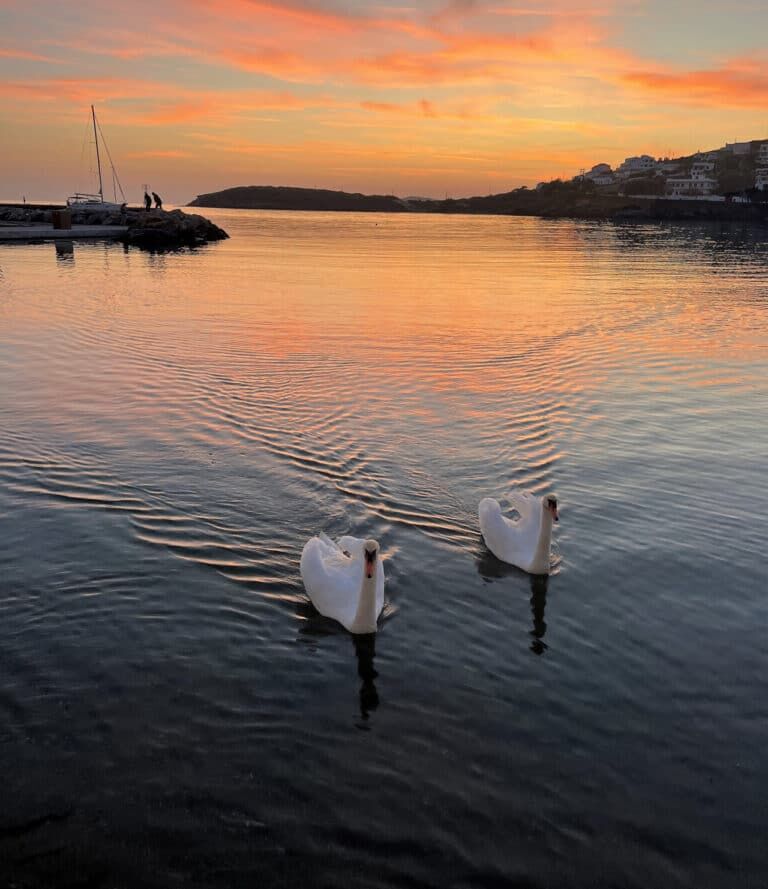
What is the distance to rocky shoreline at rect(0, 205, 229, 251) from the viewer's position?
74125mm

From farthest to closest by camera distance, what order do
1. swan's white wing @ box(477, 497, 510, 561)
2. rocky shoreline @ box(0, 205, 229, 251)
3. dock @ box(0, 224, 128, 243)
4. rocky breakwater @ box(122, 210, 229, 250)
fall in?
rocky shoreline @ box(0, 205, 229, 251), rocky breakwater @ box(122, 210, 229, 250), dock @ box(0, 224, 128, 243), swan's white wing @ box(477, 497, 510, 561)

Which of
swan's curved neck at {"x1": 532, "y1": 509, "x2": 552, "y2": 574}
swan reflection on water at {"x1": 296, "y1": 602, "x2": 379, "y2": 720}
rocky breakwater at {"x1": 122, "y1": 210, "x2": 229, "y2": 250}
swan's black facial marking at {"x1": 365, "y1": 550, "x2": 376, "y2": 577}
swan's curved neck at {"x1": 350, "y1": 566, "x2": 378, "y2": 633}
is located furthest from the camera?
rocky breakwater at {"x1": 122, "y1": 210, "x2": 229, "y2": 250}

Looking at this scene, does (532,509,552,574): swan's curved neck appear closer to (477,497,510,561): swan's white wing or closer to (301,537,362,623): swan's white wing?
(477,497,510,561): swan's white wing

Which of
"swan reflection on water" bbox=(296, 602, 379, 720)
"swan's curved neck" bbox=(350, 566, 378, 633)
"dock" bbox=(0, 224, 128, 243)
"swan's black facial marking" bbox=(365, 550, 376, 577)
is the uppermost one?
"dock" bbox=(0, 224, 128, 243)

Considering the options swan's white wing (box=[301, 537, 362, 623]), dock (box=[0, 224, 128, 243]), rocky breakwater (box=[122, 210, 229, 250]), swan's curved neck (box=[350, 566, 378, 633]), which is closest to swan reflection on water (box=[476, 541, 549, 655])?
swan's curved neck (box=[350, 566, 378, 633])

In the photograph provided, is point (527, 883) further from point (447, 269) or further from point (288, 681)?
point (447, 269)

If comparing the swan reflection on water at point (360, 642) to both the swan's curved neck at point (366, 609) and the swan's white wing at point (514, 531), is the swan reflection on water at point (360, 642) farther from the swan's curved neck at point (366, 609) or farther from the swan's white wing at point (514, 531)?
the swan's white wing at point (514, 531)

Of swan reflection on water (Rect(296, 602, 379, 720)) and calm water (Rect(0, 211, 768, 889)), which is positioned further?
swan reflection on water (Rect(296, 602, 379, 720))

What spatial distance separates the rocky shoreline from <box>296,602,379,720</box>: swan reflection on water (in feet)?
218

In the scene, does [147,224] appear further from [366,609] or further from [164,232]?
[366,609]

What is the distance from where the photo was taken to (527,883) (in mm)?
5789

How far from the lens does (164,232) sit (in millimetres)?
74750

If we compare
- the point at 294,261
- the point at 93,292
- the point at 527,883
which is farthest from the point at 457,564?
the point at 294,261

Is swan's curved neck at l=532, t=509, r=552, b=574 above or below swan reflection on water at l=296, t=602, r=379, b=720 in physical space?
above
